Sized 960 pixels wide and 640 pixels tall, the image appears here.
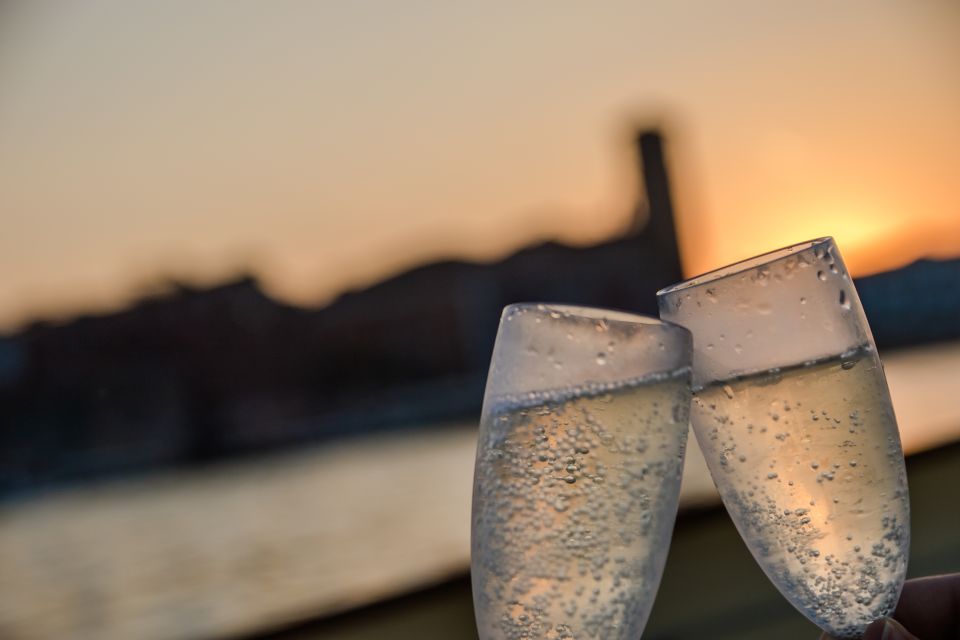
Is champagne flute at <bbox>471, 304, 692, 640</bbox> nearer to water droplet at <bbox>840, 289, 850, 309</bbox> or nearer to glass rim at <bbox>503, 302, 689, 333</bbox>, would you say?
glass rim at <bbox>503, 302, 689, 333</bbox>

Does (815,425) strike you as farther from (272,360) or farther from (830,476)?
(272,360)

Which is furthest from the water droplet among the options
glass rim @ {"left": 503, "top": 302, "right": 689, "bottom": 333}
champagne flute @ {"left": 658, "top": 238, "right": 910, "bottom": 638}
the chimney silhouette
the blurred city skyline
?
the chimney silhouette

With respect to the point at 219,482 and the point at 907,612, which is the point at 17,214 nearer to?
the point at 219,482

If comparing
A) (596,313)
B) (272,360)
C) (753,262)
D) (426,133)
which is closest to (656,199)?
(426,133)

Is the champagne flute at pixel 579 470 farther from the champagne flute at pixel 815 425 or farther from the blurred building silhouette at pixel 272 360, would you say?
the blurred building silhouette at pixel 272 360

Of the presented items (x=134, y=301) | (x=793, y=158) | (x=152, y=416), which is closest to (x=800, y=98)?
(x=793, y=158)

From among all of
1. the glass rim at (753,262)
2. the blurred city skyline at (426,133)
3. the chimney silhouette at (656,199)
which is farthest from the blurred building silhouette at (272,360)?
the glass rim at (753,262)
